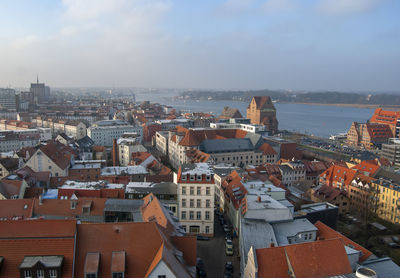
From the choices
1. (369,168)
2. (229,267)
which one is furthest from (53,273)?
(369,168)

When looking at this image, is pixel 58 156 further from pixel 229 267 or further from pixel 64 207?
pixel 229 267

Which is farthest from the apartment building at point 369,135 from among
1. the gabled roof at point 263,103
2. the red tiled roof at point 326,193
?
the red tiled roof at point 326,193

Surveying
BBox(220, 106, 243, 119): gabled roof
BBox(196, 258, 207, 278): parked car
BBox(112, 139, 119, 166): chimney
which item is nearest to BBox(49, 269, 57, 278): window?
BBox(196, 258, 207, 278): parked car

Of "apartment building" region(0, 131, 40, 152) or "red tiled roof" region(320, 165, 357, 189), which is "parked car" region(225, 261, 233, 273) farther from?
"apartment building" region(0, 131, 40, 152)

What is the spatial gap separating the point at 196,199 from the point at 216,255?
4132 millimetres

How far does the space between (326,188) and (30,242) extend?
27736 millimetres

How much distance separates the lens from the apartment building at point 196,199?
24.1m

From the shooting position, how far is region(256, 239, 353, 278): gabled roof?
15508 mm

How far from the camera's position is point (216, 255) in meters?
22.1

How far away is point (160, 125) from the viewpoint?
7894cm

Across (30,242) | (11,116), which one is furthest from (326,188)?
(11,116)

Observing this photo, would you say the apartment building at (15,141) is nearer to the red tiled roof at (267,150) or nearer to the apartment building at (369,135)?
the red tiled roof at (267,150)

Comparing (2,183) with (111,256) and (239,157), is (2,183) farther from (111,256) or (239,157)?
(239,157)

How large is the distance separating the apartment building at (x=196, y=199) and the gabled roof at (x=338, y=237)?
7441 mm
